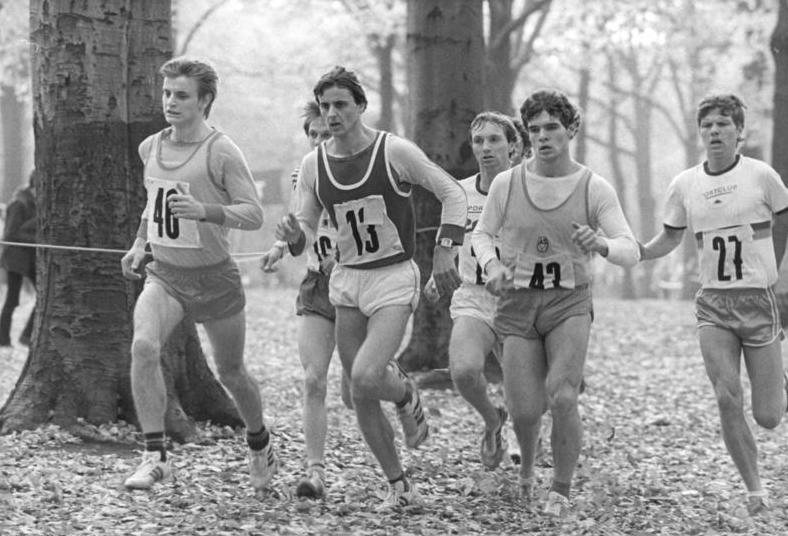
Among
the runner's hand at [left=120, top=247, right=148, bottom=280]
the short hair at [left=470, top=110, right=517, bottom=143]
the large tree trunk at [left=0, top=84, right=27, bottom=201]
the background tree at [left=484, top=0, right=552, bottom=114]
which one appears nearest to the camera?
the runner's hand at [left=120, top=247, right=148, bottom=280]

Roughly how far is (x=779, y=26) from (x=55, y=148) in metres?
10.6

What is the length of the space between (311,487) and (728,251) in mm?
2639

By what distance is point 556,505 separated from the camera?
745 cm

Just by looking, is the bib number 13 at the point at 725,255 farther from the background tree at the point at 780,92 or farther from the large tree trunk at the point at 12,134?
the large tree trunk at the point at 12,134

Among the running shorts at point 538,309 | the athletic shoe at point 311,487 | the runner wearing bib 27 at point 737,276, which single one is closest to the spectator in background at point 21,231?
the athletic shoe at point 311,487

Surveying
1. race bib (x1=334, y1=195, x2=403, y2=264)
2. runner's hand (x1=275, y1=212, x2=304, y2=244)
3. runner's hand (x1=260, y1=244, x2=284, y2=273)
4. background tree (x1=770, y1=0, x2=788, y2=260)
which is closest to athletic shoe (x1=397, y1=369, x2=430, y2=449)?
race bib (x1=334, y1=195, x2=403, y2=264)

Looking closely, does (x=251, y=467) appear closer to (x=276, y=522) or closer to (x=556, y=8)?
(x=276, y=522)

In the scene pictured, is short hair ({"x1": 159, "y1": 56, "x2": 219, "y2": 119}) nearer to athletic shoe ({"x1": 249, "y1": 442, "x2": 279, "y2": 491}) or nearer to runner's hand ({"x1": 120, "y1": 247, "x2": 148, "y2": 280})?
runner's hand ({"x1": 120, "y1": 247, "x2": 148, "y2": 280})

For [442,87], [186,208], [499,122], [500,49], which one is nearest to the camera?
[186,208]

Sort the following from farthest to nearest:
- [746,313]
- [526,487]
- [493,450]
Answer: [493,450] < [526,487] < [746,313]

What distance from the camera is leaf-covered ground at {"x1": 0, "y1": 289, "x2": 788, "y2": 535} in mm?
7176

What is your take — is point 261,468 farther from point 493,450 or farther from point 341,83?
point 341,83

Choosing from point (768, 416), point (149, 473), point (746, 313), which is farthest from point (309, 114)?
point (768, 416)

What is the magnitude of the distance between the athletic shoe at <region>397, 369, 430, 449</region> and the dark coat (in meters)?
9.35
